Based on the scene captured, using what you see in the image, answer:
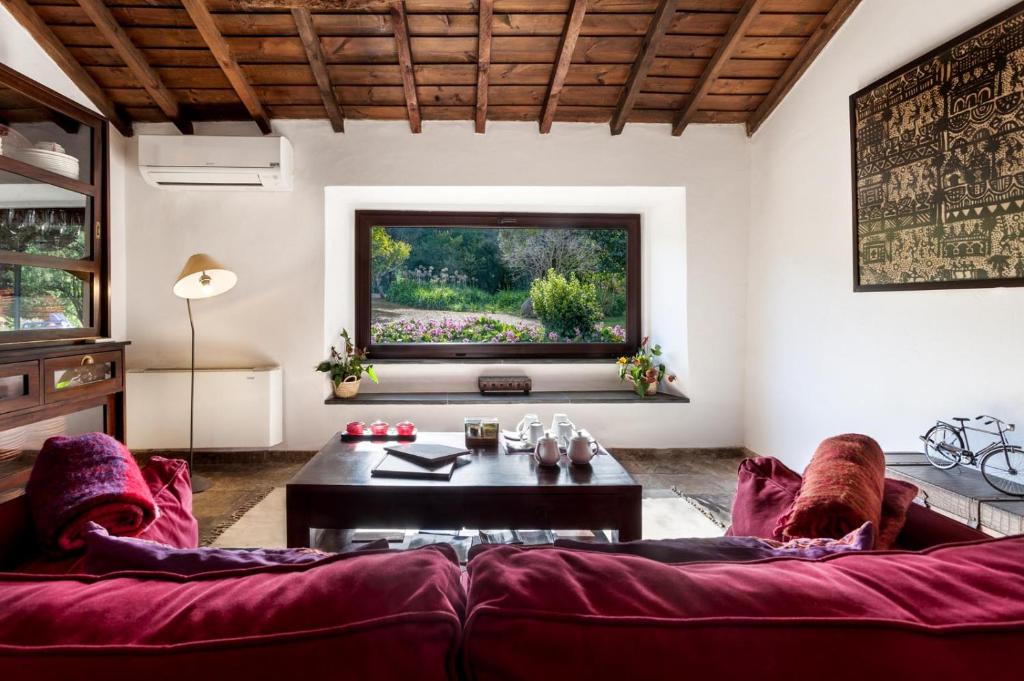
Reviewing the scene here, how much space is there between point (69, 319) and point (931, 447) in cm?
414

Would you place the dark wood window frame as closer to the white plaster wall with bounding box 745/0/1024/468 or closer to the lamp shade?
the lamp shade

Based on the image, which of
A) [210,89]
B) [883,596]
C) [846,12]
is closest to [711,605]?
[883,596]

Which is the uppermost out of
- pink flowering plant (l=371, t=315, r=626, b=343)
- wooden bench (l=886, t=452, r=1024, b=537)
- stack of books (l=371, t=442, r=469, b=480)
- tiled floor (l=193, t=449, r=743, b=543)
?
pink flowering plant (l=371, t=315, r=626, b=343)

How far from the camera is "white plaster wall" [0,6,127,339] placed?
8.90 feet

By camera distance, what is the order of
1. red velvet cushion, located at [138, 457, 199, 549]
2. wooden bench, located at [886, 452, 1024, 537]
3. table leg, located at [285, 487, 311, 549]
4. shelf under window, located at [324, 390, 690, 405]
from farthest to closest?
shelf under window, located at [324, 390, 690, 405]
table leg, located at [285, 487, 311, 549]
wooden bench, located at [886, 452, 1024, 537]
red velvet cushion, located at [138, 457, 199, 549]

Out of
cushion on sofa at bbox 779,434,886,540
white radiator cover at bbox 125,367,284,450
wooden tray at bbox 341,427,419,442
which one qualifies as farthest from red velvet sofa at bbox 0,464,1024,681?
white radiator cover at bbox 125,367,284,450

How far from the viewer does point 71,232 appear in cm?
274

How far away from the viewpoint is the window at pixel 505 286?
13.8ft

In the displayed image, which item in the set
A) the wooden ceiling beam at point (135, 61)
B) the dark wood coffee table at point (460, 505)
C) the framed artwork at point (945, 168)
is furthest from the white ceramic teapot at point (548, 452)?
the wooden ceiling beam at point (135, 61)

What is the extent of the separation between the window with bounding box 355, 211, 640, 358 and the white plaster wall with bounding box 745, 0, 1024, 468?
3.59ft

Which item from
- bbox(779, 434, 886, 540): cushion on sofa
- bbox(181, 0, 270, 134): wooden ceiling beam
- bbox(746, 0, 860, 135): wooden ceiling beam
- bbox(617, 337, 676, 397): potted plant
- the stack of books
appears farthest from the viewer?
bbox(617, 337, 676, 397): potted plant

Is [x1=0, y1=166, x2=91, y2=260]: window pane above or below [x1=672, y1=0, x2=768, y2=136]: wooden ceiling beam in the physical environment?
below

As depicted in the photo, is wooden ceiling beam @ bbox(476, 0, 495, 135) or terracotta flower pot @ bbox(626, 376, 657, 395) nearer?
wooden ceiling beam @ bbox(476, 0, 495, 135)

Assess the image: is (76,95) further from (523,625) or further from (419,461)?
(523,625)
